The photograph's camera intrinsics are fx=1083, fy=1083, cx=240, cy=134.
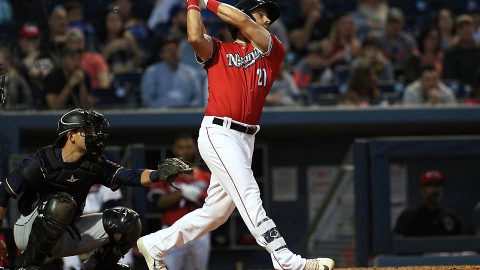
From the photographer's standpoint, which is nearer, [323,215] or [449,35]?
[323,215]

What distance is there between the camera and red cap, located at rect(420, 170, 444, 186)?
340 inches

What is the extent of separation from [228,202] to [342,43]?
18.8ft

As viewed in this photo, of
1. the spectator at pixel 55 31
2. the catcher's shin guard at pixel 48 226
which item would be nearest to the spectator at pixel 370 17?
the spectator at pixel 55 31

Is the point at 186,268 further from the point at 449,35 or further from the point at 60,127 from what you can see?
the point at 449,35

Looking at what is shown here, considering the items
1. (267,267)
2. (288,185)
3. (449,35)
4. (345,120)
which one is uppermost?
(449,35)

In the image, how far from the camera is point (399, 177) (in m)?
8.57

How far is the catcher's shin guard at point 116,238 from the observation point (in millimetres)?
5781

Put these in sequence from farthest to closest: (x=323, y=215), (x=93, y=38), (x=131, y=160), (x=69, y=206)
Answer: (x=93, y=38) < (x=323, y=215) < (x=131, y=160) < (x=69, y=206)

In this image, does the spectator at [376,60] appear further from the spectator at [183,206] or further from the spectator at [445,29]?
the spectator at [183,206]

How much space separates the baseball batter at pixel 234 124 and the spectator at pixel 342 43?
508 centimetres

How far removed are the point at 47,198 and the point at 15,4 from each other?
6.38 metres

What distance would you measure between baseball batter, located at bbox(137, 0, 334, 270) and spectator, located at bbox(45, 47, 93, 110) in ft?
12.8

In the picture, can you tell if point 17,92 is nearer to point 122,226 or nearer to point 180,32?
point 180,32

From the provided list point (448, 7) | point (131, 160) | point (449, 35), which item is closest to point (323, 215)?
point (131, 160)
